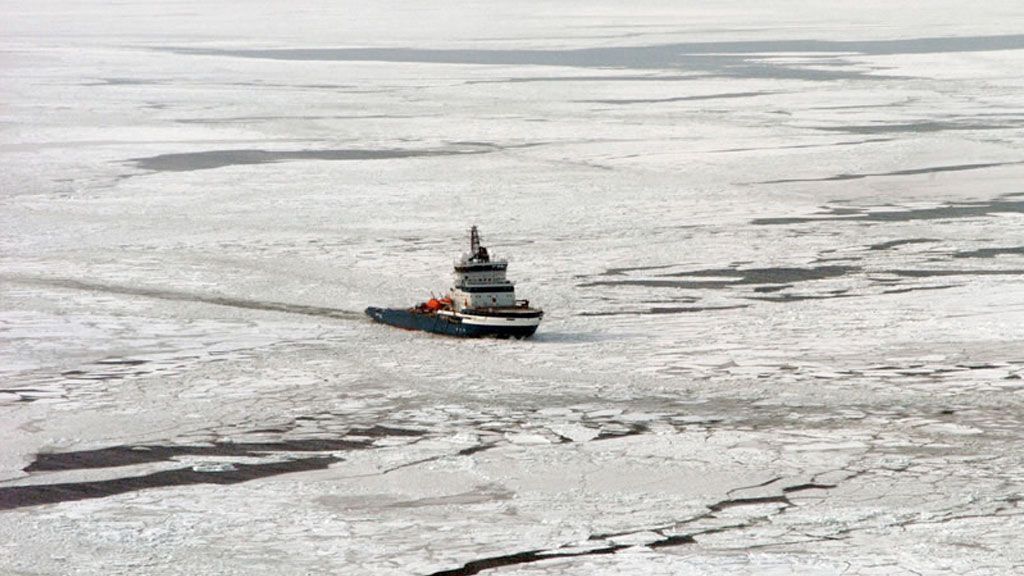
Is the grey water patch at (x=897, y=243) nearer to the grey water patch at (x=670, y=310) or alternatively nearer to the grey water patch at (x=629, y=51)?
the grey water patch at (x=670, y=310)

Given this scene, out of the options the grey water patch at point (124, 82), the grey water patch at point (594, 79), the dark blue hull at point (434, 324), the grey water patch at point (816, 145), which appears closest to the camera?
the dark blue hull at point (434, 324)

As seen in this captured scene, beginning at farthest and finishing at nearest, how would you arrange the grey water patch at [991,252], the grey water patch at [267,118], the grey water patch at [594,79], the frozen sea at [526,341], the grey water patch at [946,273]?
the grey water patch at [594,79]
the grey water patch at [267,118]
the grey water patch at [991,252]
the grey water patch at [946,273]
the frozen sea at [526,341]

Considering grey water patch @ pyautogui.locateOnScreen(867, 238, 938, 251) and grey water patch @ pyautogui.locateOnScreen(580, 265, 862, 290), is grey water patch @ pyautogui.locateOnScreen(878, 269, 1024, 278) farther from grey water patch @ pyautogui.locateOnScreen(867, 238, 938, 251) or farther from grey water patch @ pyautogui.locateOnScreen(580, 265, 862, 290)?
grey water patch @ pyautogui.locateOnScreen(867, 238, 938, 251)

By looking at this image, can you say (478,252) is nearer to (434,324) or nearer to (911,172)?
(434,324)

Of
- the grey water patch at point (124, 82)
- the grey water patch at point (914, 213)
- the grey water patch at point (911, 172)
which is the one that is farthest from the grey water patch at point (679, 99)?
the grey water patch at point (914, 213)

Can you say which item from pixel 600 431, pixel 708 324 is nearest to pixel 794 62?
pixel 708 324

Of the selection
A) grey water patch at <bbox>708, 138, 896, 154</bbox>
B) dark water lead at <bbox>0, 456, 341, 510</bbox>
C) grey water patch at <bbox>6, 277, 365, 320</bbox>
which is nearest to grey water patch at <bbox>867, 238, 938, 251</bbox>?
grey water patch at <bbox>6, 277, 365, 320</bbox>

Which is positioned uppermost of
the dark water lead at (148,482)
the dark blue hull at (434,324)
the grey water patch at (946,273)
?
the grey water patch at (946,273)
